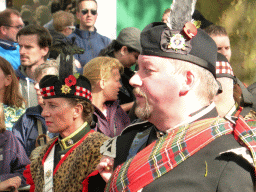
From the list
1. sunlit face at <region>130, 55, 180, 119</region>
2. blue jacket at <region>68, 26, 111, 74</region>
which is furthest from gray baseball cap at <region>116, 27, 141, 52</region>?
sunlit face at <region>130, 55, 180, 119</region>

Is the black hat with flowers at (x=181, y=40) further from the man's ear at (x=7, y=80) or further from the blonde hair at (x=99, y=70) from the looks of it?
the man's ear at (x=7, y=80)

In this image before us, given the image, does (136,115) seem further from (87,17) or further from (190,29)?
(87,17)

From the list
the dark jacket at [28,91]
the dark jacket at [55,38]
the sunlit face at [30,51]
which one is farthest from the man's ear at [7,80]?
the dark jacket at [55,38]

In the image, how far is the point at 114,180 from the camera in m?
2.12

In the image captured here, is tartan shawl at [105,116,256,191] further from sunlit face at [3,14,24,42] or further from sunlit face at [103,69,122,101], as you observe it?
sunlit face at [3,14,24,42]

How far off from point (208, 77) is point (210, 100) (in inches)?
4.6

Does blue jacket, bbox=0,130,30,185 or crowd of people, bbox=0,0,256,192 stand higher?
crowd of people, bbox=0,0,256,192

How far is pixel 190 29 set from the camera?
2137 mm

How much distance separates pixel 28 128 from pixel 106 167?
252 centimetres

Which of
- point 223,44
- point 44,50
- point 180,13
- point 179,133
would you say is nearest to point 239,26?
point 223,44

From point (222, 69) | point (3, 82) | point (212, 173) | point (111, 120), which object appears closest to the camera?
point (212, 173)

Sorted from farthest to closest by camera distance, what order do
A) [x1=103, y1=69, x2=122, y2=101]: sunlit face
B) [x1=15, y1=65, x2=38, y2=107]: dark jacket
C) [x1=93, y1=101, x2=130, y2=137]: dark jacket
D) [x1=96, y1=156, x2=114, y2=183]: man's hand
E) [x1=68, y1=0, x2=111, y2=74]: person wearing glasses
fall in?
[x1=68, y1=0, x2=111, y2=74]: person wearing glasses, [x1=15, y1=65, x2=38, y2=107]: dark jacket, [x1=103, y1=69, x2=122, y2=101]: sunlit face, [x1=93, y1=101, x2=130, y2=137]: dark jacket, [x1=96, y1=156, x2=114, y2=183]: man's hand

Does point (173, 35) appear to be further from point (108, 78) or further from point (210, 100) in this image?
point (108, 78)

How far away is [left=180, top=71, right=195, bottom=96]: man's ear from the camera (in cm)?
211
